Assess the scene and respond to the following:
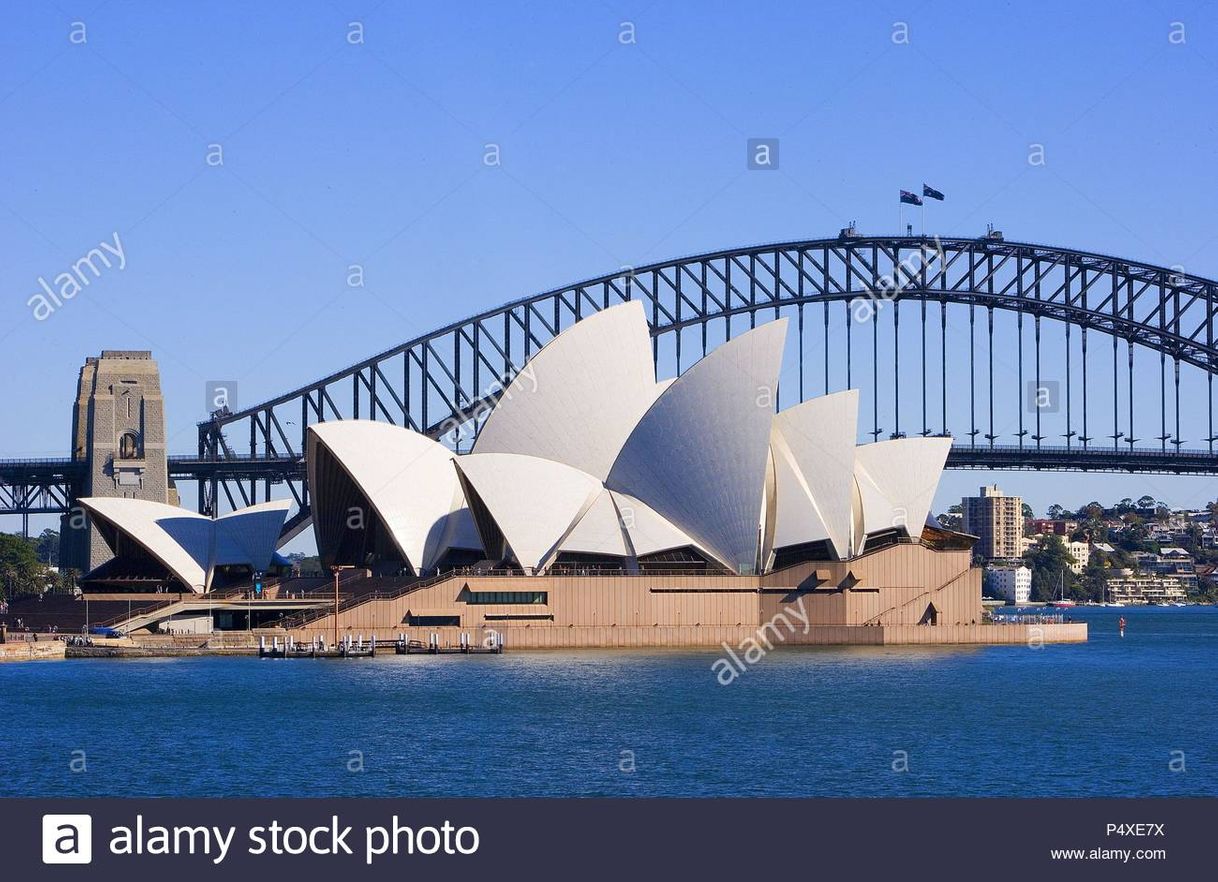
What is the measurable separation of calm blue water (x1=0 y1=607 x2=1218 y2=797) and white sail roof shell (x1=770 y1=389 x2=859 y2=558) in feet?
26.9

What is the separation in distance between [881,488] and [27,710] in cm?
3572

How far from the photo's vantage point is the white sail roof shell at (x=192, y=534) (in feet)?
231

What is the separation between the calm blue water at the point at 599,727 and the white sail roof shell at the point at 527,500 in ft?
25.0

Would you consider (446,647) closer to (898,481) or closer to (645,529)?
(645,529)

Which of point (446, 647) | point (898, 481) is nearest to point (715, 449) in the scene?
point (898, 481)

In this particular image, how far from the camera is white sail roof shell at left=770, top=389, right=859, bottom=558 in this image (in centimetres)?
6519

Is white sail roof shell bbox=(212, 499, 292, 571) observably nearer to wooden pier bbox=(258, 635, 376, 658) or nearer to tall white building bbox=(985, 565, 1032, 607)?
wooden pier bbox=(258, 635, 376, 658)

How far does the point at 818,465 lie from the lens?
6550 cm

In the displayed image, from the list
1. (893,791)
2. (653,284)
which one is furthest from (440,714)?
(653,284)

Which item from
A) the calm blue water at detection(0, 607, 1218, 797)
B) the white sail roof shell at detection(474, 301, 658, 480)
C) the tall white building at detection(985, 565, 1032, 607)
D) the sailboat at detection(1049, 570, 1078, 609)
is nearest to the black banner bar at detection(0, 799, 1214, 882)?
the calm blue water at detection(0, 607, 1218, 797)

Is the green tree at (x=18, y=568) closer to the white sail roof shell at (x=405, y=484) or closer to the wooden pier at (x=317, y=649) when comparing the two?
the white sail roof shell at (x=405, y=484)

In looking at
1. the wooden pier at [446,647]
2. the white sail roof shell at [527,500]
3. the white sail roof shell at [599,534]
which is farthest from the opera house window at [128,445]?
the wooden pier at [446,647]

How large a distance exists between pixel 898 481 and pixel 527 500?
14.3 meters

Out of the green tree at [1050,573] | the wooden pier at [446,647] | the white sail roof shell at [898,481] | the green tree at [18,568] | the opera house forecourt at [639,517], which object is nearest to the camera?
the wooden pier at [446,647]
